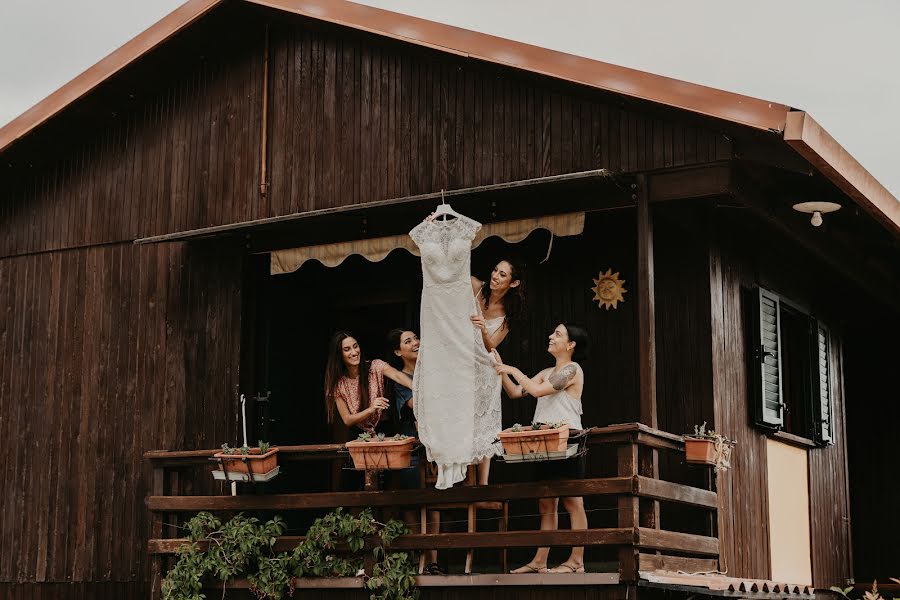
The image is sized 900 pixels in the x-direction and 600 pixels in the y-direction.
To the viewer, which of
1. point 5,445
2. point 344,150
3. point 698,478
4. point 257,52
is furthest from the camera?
point 5,445

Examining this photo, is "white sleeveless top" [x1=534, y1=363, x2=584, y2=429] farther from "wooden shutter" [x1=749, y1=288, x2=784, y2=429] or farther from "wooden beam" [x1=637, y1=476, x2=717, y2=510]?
"wooden shutter" [x1=749, y1=288, x2=784, y2=429]

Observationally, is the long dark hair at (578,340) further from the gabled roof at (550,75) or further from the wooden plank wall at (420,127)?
the gabled roof at (550,75)

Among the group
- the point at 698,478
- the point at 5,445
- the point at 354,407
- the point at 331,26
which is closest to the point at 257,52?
the point at 331,26

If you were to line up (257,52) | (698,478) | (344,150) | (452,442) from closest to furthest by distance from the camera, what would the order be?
(452,442) → (698,478) → (344,150) → (257,52)

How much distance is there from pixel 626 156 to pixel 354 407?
2.98 metres

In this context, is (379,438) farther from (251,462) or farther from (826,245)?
(826,245)

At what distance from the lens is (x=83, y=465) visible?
12.6 meters

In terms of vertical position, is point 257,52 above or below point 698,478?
above

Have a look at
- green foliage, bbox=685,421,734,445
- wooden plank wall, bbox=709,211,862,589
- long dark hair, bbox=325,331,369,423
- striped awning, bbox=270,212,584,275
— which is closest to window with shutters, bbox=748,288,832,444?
wooden plank wall, bbox=709,211,862,589

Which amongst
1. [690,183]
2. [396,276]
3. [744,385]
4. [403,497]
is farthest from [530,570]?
[396,276]

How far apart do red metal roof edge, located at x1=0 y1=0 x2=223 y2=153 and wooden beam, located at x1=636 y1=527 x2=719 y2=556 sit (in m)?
5.97

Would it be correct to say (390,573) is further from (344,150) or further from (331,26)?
(331,26)

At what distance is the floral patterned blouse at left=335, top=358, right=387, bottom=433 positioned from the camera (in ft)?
Result: 35.7

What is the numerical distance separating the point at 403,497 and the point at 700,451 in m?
2.16
